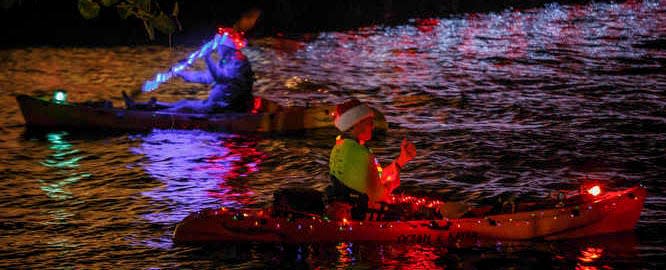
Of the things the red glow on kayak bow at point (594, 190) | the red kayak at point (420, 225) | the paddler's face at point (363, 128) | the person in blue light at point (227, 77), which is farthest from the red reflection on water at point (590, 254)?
the person in blue light at point (227, 77)

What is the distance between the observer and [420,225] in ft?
A: 31.3

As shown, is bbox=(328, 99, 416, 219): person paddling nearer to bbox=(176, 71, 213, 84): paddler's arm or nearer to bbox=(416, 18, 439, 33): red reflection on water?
bbox=(176, 71, 213, 84): paddler's arm

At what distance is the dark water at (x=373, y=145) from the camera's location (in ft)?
32.4

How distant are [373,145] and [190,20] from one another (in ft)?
81.2

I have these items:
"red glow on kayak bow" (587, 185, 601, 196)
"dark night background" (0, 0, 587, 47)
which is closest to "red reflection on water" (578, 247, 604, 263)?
"red glow on kayak bow" (587, 185, 601, 196)

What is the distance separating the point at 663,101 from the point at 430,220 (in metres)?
12.3

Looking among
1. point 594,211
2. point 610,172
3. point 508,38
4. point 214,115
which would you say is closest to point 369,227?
point 594,211

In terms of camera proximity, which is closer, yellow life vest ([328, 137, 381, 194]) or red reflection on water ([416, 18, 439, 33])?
yellow life vest ([328, 137, 381, 194])

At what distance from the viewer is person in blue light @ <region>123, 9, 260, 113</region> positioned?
15.4m

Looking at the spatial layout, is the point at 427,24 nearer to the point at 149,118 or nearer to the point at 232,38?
the point at 149,118

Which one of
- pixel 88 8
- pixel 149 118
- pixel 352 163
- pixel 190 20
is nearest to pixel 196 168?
pixel 149 118

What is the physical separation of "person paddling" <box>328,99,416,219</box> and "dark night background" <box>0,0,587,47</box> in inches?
1010

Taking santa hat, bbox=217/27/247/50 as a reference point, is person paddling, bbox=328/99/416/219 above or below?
below

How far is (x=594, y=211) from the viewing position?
9844 mm
